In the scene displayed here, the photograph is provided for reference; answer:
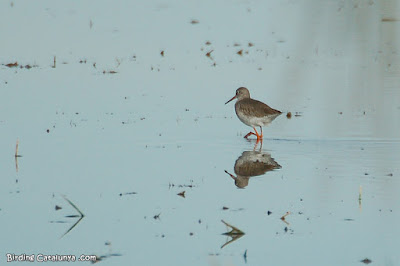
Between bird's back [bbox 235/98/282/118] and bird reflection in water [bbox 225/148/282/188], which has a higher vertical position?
bird's back [bbox 235/98/282/118]

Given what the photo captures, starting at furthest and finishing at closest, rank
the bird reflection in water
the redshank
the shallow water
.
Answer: the redshank
the bird reflection in water
the shallow water

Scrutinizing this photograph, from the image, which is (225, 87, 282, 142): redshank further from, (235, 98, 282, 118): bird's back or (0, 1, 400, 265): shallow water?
(0, 1, 400, 265): shallow water

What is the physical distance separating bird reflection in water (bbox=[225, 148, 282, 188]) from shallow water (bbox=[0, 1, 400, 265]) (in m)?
0.07

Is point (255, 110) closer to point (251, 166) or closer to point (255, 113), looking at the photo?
point (255, 113)

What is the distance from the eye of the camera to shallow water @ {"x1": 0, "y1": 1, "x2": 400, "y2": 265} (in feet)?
7.55

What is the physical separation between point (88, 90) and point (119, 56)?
334 centimetres

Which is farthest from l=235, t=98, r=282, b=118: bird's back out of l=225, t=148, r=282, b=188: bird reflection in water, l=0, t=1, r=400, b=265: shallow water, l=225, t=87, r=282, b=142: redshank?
l=225, t=148, r=282, b=188: bird reflection in water

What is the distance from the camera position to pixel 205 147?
453 inches

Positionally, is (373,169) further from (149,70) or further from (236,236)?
(149,70)

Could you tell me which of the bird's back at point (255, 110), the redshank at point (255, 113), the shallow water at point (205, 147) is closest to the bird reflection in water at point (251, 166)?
the shallow water at point (205, 147)

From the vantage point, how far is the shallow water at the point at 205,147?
2303mm

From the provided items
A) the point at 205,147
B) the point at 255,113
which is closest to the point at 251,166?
the point at 205,147

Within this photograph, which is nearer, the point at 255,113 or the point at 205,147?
the point at 205,147

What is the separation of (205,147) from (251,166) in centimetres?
140
